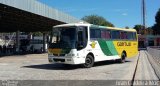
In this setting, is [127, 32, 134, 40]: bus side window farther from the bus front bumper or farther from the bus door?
the bus front bumper

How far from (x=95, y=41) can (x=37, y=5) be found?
49.7 feet

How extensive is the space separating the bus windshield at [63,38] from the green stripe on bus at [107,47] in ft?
10.5

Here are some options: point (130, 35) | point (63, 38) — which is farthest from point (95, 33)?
point (130, 35)

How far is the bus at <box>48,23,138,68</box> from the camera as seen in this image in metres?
20.4

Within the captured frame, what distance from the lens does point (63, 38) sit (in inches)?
816

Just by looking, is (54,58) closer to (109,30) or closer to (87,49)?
(87,49)

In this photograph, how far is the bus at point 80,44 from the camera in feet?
66.9

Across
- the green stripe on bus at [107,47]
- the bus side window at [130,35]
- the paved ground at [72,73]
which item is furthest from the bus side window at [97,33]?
the bus side window at [130,35]

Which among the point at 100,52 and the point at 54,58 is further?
the point at 100,52

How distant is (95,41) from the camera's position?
22641mm

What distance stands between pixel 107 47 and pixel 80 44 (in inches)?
163

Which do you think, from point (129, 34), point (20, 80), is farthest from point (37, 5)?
point (20, 80)

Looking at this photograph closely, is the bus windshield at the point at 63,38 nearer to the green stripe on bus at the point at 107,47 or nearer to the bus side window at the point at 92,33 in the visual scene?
the bus side window at the point at 92,33

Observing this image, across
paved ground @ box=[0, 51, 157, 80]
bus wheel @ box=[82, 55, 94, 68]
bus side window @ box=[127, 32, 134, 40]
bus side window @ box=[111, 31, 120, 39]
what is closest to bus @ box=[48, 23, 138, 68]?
bus wheel @ box=[82, 55, 94, 68]
